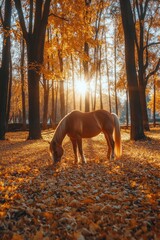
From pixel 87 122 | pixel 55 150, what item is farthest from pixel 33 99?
pixel 55 150

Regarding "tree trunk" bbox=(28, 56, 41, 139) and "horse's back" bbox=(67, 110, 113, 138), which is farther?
"tree trunk" bbox=(28, 56, 41, 139)

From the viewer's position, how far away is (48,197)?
14.8 feet

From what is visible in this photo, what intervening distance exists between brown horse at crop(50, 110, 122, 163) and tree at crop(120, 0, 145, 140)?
5.19 metres

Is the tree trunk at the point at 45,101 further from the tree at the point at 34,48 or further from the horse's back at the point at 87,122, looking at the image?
the horse's back at the point at 87,122

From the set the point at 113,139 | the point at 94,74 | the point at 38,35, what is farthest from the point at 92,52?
the point at 113,139

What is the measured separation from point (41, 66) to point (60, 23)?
13.1 feet

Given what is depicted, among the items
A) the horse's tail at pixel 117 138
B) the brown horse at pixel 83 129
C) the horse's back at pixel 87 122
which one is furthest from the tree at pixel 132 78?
the horse's back at pixel 87 122

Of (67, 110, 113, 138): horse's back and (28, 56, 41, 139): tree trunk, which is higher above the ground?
(28, 56, 41, 139): tree trunk

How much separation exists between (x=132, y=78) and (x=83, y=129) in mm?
7215

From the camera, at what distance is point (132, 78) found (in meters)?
14.1

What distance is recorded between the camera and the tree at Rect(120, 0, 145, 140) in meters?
13.9

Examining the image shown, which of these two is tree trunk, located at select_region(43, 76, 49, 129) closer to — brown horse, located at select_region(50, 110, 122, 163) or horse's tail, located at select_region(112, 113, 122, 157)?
brown horse, located at select_region(50, 110, 122, 163)

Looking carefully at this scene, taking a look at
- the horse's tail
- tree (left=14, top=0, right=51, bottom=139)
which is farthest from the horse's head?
tree (left=14, top=0, right=51, bottom=139)

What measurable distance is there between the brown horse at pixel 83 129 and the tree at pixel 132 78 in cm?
519
